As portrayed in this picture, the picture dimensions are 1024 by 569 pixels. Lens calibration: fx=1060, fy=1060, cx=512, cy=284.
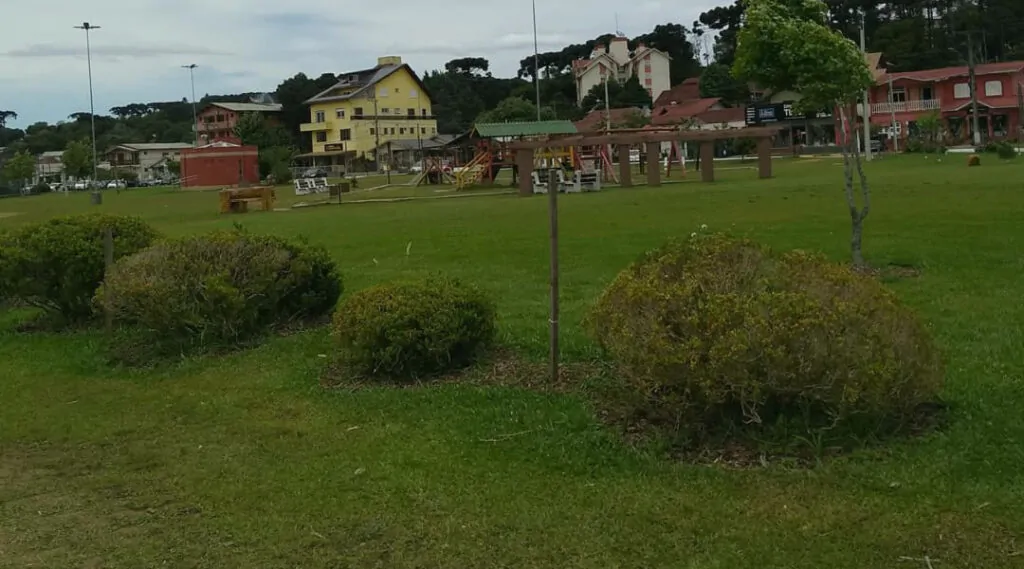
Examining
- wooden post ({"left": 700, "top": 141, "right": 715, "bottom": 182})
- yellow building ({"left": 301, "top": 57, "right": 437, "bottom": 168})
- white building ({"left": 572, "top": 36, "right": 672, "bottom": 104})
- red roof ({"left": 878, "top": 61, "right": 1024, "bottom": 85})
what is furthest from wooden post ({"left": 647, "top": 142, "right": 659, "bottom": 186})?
white building ({"left": 572, "top": 36, "right": 672, "bottom": 104})

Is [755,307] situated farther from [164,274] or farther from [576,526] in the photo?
[164,274]

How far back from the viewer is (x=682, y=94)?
347 ft

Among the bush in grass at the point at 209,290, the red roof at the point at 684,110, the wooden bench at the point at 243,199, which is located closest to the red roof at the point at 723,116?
the red roof at the point at 684,110

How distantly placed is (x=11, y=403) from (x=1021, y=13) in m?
95.7

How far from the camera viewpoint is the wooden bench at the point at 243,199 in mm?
33594

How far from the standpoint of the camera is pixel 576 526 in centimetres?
451

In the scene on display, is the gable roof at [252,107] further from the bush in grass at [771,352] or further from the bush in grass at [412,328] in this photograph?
the bush in grass at [771,352]

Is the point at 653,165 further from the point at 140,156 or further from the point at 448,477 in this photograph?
the point at 140,156

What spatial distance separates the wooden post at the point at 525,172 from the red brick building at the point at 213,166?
1640 inches

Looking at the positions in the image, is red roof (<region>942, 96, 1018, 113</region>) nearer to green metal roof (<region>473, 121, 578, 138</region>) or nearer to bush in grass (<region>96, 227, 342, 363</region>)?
green metal roof (<region>473, 121, 578, 138</region>)

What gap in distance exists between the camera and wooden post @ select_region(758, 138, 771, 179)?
35344 millimetres

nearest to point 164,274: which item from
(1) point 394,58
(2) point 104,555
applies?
(2) point 104,555

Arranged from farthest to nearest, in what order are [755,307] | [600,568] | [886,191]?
[886,191] < [755,307] < [600,568]

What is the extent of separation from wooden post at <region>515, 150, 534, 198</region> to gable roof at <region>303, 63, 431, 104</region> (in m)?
71.5
